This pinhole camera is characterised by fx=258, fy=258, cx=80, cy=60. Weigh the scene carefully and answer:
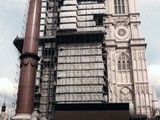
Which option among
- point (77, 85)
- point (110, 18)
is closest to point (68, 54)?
point (77, 85)

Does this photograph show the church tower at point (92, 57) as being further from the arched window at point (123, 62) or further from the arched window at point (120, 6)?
the arched window at point (123, 62)

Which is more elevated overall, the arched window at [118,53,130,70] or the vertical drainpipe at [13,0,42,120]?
the arched window at [118,53,130,70]

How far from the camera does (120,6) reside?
70000 mm

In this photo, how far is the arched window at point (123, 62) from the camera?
207 ft

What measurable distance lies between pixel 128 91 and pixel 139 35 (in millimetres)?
14587

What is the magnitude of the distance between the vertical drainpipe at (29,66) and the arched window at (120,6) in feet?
108

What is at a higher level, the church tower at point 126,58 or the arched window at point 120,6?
the arched window at point 120,6

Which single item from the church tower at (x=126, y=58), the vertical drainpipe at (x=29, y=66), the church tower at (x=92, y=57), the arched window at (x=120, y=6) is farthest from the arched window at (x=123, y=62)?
the vertical drainpipe at (x=29, y=66)

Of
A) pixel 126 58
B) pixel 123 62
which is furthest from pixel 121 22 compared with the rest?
pixel 123 62

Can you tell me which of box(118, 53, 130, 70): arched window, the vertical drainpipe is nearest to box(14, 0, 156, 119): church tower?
box(118, 53, 130, 70): arched window

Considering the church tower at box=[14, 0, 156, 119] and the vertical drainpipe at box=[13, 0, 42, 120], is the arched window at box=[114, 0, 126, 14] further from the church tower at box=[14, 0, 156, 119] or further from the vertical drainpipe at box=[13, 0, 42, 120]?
the vertical drainpipe at box=[13, 0, 42, 120]

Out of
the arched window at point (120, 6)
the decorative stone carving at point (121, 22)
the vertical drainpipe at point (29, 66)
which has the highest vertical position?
the arched window at point (120, 6)

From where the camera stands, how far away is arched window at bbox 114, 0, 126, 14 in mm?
69438

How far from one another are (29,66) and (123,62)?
33.1m
